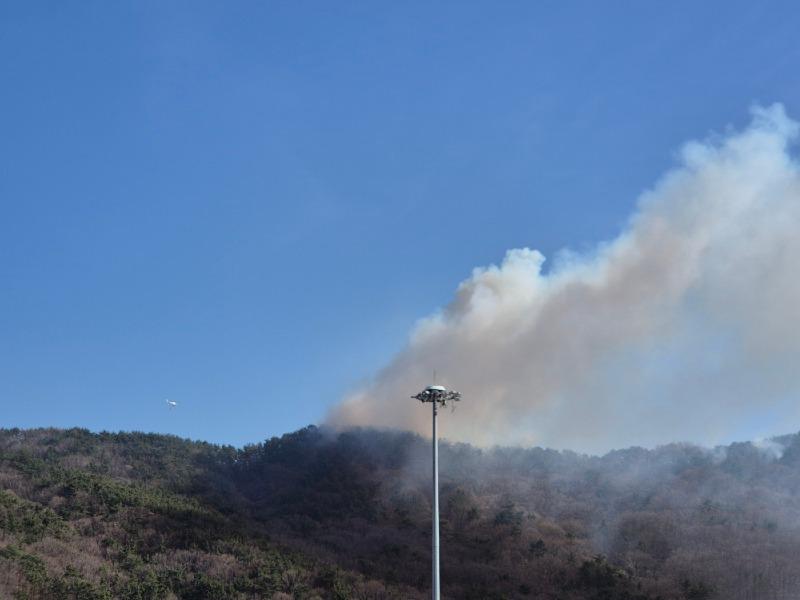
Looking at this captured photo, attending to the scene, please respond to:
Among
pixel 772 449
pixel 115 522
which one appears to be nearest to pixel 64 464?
pixel 115 522

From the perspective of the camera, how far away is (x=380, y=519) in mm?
106062

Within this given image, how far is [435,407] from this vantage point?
46844 millimetres

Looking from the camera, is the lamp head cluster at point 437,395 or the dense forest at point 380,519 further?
the dense forest at point 380,519

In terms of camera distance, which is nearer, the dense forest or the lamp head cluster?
the lamp head cluster

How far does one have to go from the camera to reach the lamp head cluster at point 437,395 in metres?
46.5

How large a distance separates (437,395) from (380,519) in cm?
6337

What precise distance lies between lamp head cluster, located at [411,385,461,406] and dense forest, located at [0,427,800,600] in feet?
93.5

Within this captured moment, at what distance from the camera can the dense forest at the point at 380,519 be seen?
70.4 metres

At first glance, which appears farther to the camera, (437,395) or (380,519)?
(380,519)

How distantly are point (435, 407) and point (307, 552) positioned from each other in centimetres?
4401

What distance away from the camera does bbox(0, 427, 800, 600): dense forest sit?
70.4m

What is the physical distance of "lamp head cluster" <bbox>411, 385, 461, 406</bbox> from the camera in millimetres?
46531

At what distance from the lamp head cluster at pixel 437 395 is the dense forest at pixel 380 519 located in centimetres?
2851

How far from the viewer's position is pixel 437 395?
46.9 m
